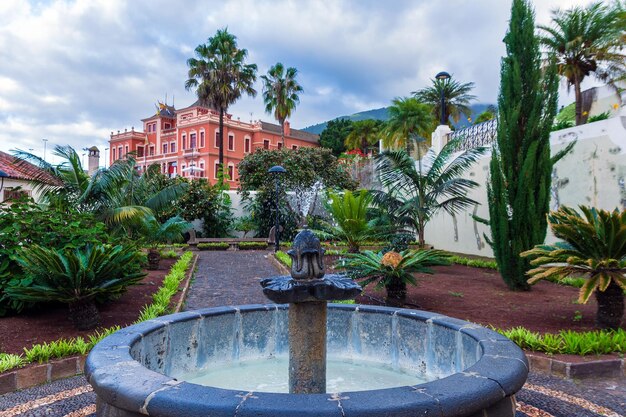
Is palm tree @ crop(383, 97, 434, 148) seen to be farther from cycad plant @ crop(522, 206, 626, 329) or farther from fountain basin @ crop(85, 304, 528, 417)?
fountain basin @ crop(85, 304, 528, 417)

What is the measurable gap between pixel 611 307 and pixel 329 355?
3538mm

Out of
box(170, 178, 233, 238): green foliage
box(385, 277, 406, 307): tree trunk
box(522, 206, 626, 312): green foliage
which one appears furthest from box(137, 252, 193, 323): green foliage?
box(170, 178, 233, 238): green foliage

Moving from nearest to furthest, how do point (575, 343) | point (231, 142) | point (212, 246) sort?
point (575, 343) < point (212, 246) < point (231, 142)

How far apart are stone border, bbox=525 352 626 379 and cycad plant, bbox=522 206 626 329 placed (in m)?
0.82

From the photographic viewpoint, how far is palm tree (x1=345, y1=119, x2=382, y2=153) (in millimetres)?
42031

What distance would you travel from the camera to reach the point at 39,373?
14.5ft

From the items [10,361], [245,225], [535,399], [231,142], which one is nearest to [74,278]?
[10,361]

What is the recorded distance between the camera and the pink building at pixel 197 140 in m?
41.7

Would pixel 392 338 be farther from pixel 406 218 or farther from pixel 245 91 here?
pixel 245 91

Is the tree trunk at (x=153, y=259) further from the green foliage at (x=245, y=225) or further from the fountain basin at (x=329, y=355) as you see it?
the green foliage at (x=245, y=225)

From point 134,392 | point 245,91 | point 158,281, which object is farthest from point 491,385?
point 245,91

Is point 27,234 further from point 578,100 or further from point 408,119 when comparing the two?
point 408,119

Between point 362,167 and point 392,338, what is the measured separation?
21859mm

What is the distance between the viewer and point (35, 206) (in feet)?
22.9
